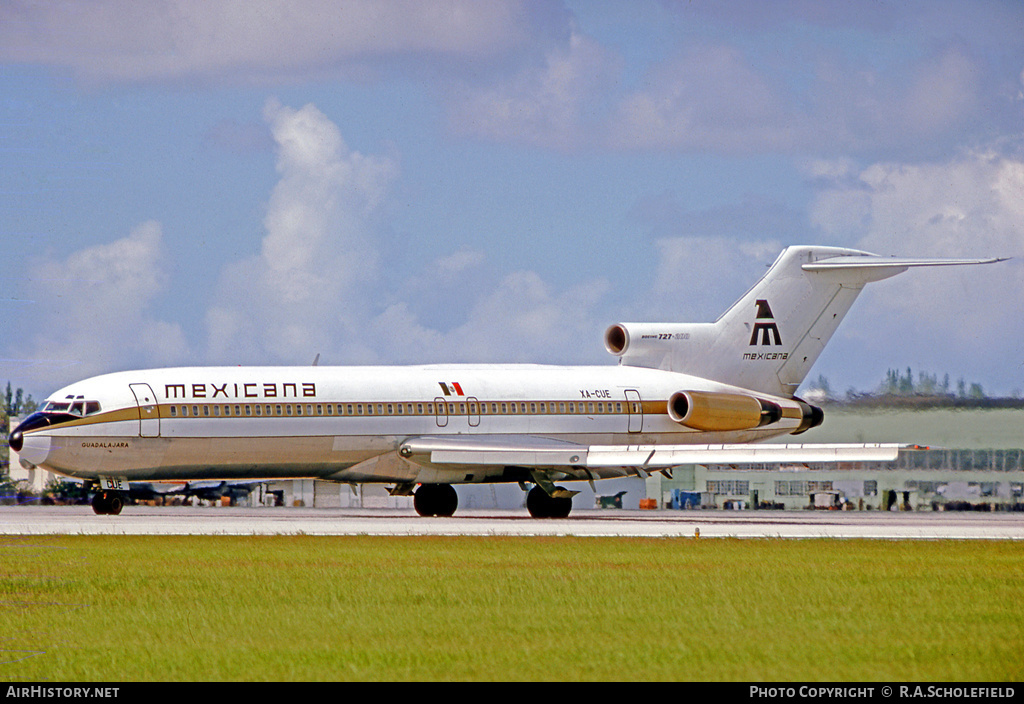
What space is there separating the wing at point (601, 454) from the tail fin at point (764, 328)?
19.5 ft

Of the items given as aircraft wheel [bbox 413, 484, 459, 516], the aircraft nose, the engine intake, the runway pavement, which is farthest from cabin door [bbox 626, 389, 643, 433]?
the aircraft nose

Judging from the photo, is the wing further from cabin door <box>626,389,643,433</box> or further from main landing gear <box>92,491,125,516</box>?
main landing gear <box>92,491,125,516</box>

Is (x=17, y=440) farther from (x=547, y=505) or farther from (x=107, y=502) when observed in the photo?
(x=547, y=505)

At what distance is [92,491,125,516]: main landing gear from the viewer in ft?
153

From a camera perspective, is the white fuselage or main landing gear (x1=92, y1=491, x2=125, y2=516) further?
main landing gear (x1=92, y1=491, x2=125, y2=516)

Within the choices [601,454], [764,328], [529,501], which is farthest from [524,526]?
[764,328]

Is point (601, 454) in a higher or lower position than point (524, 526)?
higher

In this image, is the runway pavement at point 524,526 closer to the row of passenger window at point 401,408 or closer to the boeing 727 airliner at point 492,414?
the boeing 727 airliner at point 492,414

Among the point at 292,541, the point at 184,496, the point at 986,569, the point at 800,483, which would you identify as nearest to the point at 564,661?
the point at 986,569

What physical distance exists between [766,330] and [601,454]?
35.3ft

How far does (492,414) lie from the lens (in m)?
50.0

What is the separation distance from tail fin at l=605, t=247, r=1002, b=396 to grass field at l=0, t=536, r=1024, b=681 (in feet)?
74.1

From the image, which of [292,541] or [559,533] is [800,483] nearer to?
[559,533]

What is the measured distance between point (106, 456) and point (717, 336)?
21906 millimetres
